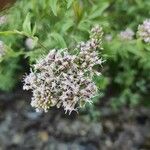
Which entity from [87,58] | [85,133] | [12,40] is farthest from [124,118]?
[87,58]

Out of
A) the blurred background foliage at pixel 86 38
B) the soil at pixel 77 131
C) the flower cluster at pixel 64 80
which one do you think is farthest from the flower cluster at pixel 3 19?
the soil at pixel 77 131

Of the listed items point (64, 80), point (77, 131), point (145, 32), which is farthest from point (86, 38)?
point (77, 131)

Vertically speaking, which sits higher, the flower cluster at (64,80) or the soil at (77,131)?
A: the soil at (77,131)

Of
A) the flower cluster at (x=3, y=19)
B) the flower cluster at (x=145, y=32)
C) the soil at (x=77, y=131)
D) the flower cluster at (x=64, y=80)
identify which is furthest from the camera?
the soil at (x=77, y=131)

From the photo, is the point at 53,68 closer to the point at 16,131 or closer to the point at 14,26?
the point at 14,26

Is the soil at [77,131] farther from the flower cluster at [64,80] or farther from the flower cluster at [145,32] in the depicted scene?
the flower cluster at [64,80]

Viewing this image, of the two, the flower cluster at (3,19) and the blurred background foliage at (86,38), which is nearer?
the blurred background foliage at (86,38)

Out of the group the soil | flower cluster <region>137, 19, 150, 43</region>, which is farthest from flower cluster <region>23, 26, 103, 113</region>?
the soil
